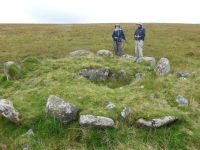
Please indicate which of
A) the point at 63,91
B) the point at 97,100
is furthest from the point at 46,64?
the point at 97,100

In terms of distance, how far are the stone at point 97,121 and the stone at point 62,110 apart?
58cm

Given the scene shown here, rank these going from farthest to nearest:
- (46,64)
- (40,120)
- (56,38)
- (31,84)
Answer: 1. (56,38)
2. (46,64)
3. (31,84)
4. (40,120)

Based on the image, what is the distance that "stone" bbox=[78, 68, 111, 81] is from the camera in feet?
72.0

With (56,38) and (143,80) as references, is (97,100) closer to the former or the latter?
(143,80)

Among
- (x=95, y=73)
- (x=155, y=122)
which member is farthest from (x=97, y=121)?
(x=95, y=73)

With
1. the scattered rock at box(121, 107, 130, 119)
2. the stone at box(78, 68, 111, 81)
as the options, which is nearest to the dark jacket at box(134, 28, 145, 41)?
the stone at box(78, 68, 111, 81)

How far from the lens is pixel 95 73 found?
22094mm

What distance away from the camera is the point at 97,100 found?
17469 mm

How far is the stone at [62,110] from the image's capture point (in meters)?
16.0

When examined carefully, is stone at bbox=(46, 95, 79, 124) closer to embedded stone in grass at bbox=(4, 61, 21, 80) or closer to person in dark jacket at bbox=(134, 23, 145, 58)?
embedded stone in grass at bbox=(4, 61, 21, 80)

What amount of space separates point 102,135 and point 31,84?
6379 mm

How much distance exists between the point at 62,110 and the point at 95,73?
6271mm

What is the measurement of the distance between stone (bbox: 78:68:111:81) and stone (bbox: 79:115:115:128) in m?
6.27

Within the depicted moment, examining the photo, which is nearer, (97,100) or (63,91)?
(97,100)
